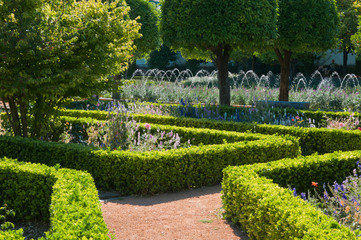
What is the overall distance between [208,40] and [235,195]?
673 centimetres

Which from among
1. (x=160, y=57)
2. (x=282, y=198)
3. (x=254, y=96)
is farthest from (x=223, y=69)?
(x=160, y=57)

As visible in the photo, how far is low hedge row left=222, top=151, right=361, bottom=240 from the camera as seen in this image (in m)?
3.14

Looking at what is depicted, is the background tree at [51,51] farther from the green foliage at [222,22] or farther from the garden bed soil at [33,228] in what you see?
the green foliage at [222,22]

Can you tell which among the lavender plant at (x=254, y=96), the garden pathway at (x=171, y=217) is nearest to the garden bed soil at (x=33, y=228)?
the garden pathway at (x=171, y=217)

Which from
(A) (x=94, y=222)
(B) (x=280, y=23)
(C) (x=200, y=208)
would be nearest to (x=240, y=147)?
(C) (x=200, y=208)

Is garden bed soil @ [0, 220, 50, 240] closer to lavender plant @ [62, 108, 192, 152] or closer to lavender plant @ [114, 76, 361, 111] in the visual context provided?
lavender plant @ [62, 108, 192, 152]

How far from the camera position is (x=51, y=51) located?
6.50 meters

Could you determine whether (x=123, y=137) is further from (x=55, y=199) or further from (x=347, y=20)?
(x=347, y=20)

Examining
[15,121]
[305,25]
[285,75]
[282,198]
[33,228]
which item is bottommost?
[33,228]

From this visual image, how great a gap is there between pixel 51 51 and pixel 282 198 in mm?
4600

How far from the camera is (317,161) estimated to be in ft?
17.2

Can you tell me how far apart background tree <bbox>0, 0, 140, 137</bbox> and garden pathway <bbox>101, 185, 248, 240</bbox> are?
2444mm

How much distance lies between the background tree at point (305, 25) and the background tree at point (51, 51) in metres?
6.64

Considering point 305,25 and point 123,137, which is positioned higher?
point 305,25
